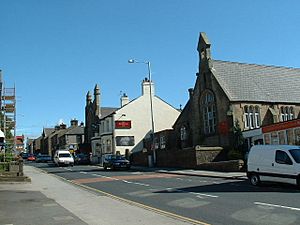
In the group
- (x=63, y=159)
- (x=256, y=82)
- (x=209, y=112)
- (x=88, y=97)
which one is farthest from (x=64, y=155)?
(x=88, y=97)

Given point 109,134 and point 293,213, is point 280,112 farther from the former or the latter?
point 293,213

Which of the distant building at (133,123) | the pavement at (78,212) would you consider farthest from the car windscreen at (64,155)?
the pavement at (78,212)

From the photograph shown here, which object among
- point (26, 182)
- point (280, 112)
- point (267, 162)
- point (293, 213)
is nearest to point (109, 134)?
point (280, 112)

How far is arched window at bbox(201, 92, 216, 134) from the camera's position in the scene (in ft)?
125

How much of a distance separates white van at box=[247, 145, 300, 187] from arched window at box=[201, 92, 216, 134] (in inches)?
753

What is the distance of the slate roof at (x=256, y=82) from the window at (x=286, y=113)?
0.72 metres

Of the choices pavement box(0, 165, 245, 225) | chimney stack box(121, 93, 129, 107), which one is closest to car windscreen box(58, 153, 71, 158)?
chimney stack box(121, 93, 129, 107)

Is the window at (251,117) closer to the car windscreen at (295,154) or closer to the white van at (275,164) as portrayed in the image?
the white van at (275,164)

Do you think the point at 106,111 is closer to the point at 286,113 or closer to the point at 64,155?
the point at 64,155

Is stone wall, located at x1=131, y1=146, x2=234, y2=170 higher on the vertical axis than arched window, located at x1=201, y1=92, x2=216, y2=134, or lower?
lower

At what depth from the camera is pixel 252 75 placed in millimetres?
41719

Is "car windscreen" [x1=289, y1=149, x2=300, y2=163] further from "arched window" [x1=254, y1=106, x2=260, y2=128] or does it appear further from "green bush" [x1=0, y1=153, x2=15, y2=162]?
"green bush" [x1=0, y1=153, x2=15, y2=162]

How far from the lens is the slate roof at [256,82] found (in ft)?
123

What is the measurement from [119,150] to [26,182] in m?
30.0
